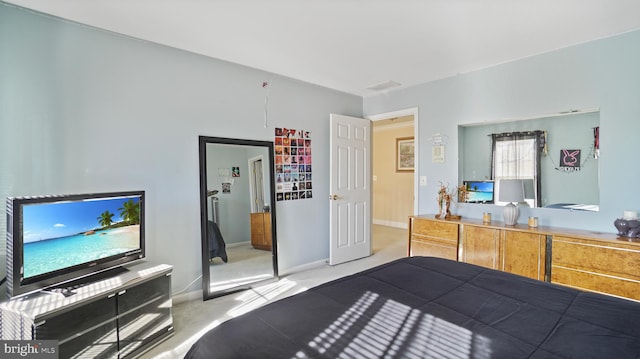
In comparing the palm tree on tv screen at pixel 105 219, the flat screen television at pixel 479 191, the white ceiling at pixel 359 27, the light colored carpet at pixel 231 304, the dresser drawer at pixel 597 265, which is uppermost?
the white ceiling at pixel 359 27

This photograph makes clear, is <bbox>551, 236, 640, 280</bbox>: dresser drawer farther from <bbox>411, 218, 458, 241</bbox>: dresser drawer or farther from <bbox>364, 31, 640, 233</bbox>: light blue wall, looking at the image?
<bbox>411, 218, 458, 241</bbox>: dresser drawer

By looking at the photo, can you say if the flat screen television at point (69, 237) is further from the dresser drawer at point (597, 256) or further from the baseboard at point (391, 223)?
the baseboard at point (391, 223)

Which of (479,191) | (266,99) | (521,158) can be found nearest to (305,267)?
(266,99)

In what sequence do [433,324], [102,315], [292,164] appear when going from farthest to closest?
[292,164]
[102,315]
[433,324]

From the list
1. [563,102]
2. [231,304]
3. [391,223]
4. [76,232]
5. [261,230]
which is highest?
[563,102]

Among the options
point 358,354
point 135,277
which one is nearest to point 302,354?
point 358,354

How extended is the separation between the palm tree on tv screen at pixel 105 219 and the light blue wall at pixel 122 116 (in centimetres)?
38

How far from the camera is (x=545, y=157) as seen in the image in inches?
119

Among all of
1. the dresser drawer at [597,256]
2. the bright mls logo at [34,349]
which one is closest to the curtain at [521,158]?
the dresser drawer at [597,256]

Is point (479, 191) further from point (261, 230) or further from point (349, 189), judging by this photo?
point (261, 230)

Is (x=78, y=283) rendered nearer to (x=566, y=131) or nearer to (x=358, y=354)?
(x=358, y=354)

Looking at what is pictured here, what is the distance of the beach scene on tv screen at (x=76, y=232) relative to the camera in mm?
1819

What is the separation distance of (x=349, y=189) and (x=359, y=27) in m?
2.34

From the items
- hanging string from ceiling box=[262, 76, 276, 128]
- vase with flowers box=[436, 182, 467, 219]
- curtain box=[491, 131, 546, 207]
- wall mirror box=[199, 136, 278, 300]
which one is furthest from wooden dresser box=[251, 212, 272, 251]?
curtain box=[491, 131, 546, 207]
